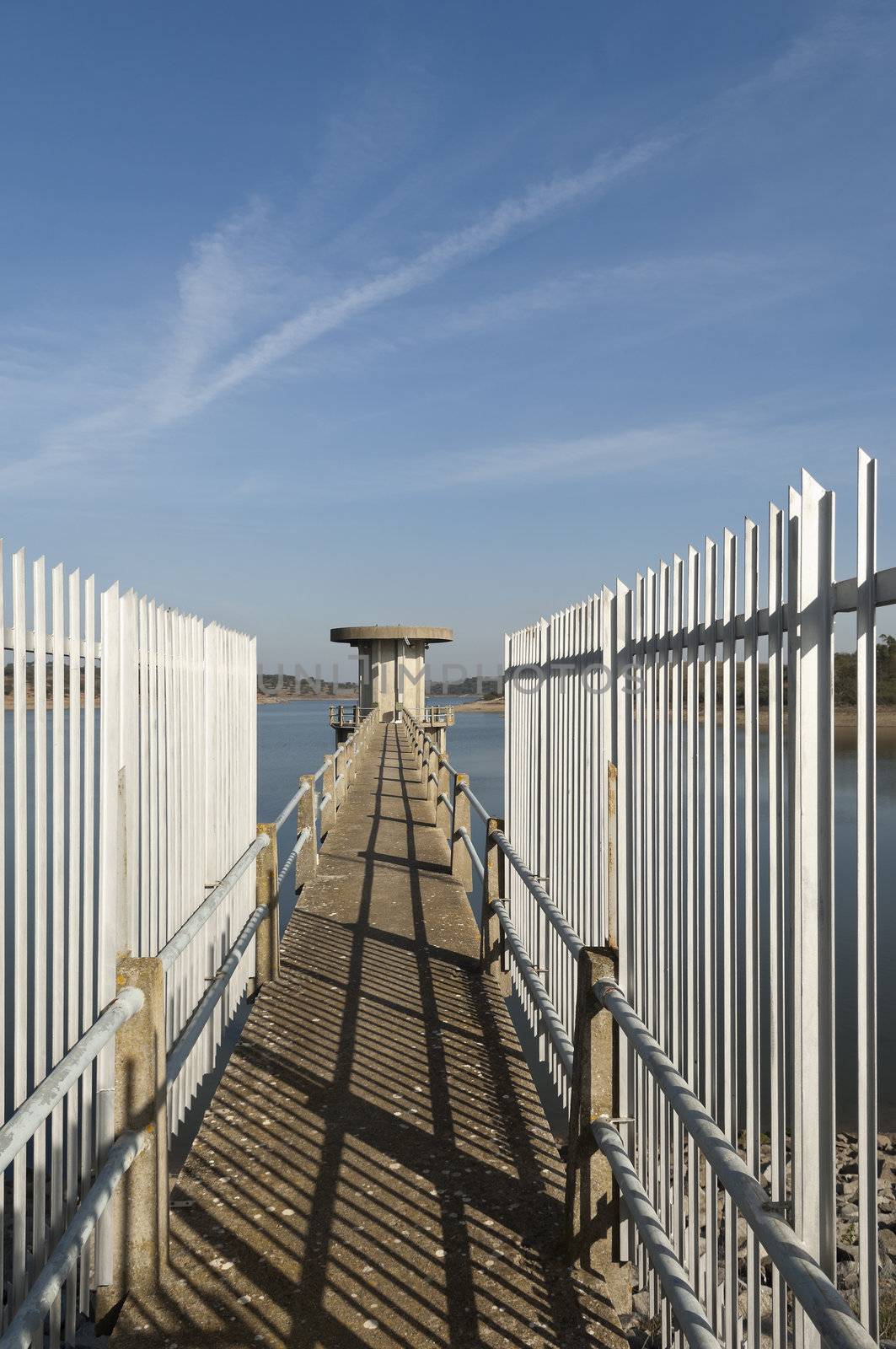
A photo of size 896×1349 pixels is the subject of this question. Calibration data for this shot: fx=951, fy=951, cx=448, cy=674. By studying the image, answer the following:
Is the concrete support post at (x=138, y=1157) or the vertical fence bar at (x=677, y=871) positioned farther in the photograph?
the concrete support post at (x=138, y=1157)

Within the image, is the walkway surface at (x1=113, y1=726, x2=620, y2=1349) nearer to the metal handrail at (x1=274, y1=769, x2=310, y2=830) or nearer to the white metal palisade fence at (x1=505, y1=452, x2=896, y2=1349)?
the white metal palisade fence at (x1=505, y1=452, x2=896, y2=1349)

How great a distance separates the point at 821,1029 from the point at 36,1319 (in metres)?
2.34

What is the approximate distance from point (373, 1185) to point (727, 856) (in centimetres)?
250

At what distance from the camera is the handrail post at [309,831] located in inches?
390

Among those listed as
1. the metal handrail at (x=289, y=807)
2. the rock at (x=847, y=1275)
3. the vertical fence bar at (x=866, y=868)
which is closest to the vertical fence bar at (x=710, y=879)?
the vertical fence bar at (x=866, y=868)

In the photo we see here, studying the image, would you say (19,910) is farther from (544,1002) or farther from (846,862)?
(846,862)

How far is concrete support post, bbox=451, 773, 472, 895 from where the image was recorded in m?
10.2

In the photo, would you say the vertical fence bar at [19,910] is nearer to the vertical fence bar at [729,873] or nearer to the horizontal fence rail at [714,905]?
the horizontal fence rail at [714,905]

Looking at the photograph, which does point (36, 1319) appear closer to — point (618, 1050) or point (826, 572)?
point (618, 1050)

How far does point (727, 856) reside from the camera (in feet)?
9.20

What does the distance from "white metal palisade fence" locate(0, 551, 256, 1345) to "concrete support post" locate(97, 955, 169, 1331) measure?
2.8 inches

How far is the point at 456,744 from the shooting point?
97.5 metres

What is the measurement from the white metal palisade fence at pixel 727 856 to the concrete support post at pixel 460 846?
4850 mm

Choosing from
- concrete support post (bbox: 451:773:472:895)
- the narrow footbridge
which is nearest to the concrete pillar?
concrete support post (bbox: 451:773:472:895)
